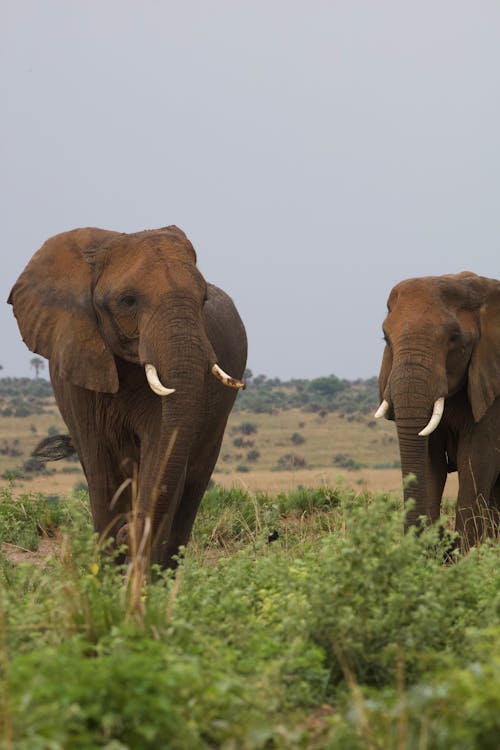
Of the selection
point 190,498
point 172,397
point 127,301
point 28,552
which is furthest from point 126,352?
point 28,552

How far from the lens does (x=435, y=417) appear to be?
9789 millimetres

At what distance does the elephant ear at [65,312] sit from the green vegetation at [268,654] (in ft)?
6.57

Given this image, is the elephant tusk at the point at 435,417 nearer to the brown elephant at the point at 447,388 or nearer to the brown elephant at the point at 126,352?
the brown elephant at the point at 447,388

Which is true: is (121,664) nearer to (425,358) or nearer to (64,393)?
(64,393)

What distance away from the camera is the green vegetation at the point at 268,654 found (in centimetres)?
425

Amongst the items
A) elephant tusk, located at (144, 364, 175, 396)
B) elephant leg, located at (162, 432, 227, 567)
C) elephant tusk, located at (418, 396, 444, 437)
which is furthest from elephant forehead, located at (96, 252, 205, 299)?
elephant tusk, located at (418, 396, 444, 437)

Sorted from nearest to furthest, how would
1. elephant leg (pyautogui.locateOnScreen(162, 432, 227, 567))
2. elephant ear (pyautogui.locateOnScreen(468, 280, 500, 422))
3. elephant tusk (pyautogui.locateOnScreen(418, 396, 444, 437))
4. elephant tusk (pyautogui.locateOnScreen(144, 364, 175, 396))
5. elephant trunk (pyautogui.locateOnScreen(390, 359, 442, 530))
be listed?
elephant tusk (pyautogui.locateOnScreen(144, 364, 175, 396)), elephant tusk (pyautogui.locateOnScreen(418, 396, 444, 437)), elephant trunk (pyautogui.locateOnScreen(390, 359, 442, 530)), elephant leg (pyautogui.locateOnScreen(162, 432, 227, 567)), elephant ear (pyautogui.locateOnScreen(468, 280, 500, 422))

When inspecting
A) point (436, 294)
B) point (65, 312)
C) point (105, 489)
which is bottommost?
point (105, 489)

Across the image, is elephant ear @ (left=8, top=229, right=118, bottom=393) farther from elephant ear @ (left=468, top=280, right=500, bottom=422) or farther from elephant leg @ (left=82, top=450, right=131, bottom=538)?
elephant ear @ (left=468, top=280, right=500, bottom=422)

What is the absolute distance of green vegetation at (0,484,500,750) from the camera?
4.25 meters

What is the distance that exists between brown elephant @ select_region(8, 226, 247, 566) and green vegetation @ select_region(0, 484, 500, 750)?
1278 millimetres

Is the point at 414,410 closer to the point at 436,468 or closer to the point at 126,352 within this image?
the point at 436,468

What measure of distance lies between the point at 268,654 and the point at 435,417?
4.62m

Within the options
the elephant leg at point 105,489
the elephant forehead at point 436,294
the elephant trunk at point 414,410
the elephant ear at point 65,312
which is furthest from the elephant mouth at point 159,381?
the elephant forehead at point 436,294
